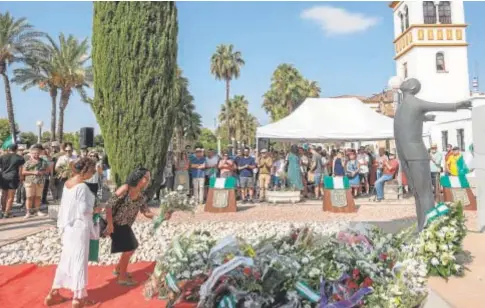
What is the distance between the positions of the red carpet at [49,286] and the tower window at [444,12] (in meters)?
29.6

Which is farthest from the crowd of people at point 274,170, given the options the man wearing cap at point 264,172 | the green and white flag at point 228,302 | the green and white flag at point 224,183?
the green and white flag at point 228,302

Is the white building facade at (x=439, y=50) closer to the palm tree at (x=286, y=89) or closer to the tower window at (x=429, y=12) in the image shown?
the tower window at (x=429, y=12)

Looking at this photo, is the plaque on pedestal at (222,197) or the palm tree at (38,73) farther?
the palm tree at (38,73)

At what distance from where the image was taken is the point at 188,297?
3625 millimetres

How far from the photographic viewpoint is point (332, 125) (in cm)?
1363

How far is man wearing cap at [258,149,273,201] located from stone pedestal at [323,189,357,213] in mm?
2632

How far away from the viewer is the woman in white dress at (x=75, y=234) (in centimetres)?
406

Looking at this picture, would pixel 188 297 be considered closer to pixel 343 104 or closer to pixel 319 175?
pixel 319 175

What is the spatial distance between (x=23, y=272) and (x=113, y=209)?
181 centimetres

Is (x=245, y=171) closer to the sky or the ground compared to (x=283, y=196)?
closer to the sky

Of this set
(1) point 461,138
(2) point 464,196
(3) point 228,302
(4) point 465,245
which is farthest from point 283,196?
(1) point 461,138

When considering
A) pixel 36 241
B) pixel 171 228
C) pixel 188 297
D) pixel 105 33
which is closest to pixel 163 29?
pixel 105 33

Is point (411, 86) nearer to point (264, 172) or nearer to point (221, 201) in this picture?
point (221, 201)

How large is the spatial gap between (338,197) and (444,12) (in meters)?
24.4
